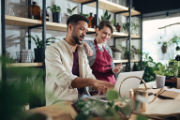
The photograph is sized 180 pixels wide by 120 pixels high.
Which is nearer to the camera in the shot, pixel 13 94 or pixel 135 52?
pixel 13 94

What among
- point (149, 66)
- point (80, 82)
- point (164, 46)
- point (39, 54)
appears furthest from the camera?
point (149, 66)

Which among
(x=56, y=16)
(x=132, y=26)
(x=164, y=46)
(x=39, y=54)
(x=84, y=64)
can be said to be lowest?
(x=84, y=64)

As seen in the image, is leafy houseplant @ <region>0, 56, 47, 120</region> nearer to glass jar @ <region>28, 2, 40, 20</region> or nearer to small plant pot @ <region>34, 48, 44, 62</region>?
small plant pot @ <region>34, 48, 44, 62</region>

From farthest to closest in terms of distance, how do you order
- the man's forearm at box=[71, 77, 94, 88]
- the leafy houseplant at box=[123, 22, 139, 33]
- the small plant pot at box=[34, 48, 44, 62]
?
the leafy houseplant at box=[123, 22, 139, 33] → the small plant pot at box=[34, 48, 44, 62] → the man's forearm at box=[71, 77, 94, 88]

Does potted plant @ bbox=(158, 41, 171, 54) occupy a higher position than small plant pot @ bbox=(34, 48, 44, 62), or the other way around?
potted plant @ bbox=(158, 41, 171, 54)

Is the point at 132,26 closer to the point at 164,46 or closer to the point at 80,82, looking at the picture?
the point at 164,46

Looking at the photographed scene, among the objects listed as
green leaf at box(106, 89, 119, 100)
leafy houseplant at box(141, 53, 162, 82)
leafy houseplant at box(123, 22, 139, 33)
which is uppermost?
leafy houseplant at box(123, 22, 139, 33)

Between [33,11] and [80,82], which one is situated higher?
[33,11]

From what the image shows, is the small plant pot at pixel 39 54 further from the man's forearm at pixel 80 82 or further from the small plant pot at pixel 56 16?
the man's forearm at pixel 80 82

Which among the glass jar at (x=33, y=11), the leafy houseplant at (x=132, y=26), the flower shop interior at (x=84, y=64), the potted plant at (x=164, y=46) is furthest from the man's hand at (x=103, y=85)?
the potted plant at (x=164, y=46)

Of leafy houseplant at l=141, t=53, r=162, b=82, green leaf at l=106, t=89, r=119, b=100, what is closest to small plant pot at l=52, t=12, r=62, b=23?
green leaf at l=106, t=89, r=119, b=100

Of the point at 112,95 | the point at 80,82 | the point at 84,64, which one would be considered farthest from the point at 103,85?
the point at 112,95

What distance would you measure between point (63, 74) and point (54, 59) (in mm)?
192

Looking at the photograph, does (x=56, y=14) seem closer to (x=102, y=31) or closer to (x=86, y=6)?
(x=102, y=31)
